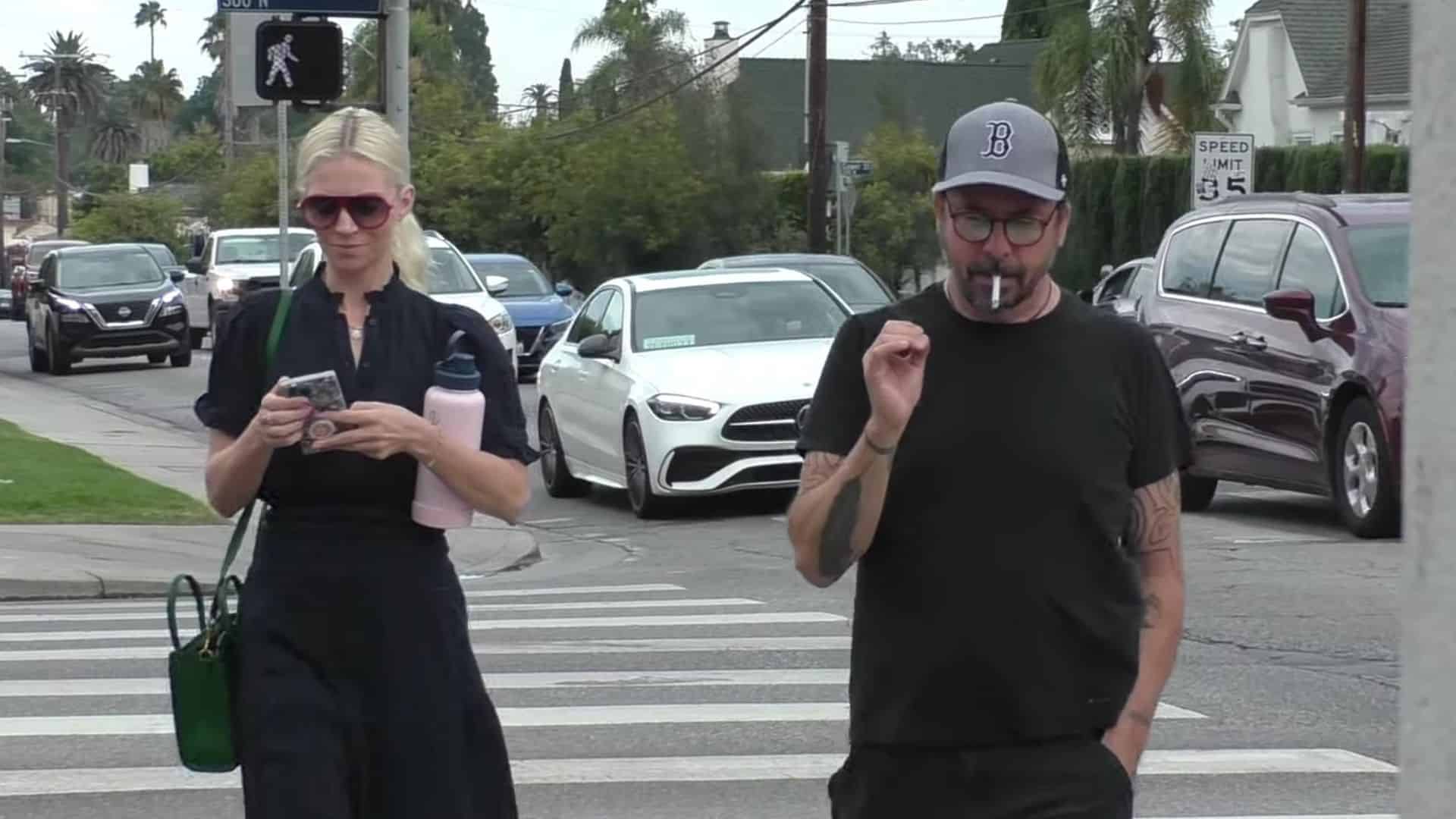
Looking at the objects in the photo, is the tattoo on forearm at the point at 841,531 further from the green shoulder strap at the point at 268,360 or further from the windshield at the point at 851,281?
the windshield at the point at 851,281

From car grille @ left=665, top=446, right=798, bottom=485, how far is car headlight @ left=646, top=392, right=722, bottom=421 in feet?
0.64

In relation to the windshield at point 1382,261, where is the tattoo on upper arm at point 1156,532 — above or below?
below

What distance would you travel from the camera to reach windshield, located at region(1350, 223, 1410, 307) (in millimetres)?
13812

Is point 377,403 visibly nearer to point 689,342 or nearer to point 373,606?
point 373,606

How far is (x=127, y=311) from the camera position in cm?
3297

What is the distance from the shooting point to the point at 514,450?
171 inches

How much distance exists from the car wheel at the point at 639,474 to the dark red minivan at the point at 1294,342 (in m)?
3.41

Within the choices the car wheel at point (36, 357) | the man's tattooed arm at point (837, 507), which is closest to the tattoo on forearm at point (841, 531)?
the man's tattooed arm at point (837, 507)

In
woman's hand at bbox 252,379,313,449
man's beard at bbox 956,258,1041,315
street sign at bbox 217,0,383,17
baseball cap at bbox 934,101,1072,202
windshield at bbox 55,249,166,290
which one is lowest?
windshield at bbox 55,249,166,290

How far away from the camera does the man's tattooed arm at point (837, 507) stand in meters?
3.45

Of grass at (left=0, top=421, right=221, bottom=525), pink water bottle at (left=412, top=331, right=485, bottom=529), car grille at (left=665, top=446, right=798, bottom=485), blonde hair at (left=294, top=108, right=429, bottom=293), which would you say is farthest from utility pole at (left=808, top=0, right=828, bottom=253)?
pink water bottle at (left=412, top=331, right=485, bottom=529)

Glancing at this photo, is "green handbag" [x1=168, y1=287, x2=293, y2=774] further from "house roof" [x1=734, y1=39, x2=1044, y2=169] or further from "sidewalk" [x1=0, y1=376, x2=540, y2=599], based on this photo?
"house roof" [x1=734, y1=39, x2=1044, y2=169]

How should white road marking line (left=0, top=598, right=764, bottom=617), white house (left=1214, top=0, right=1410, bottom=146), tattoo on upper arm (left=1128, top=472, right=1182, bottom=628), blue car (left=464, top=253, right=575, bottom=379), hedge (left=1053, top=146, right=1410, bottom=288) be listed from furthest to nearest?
1. white house (left=1214, top=0, right=1410, bottom=146)
2. hedge (left=1053, top=146, right=1410, bottom=288)
3. blue car (left=464, top=253, right=575, bottom=379)
4. white road marking line (left=0, top=598, right=764, bottom=617)
5. tattoo on upper arm (left=1128, top=472, right=1182, bottom=628)

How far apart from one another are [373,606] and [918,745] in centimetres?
105
